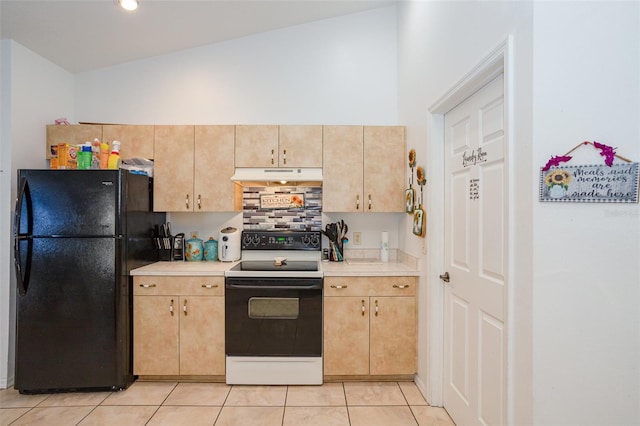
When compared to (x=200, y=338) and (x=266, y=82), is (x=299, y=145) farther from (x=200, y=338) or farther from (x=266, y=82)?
(x=200, y=338)

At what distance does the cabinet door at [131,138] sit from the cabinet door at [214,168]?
44 centimetres

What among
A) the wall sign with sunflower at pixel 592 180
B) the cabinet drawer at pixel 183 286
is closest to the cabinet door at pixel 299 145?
the cabinet drawer at pixel 183 286

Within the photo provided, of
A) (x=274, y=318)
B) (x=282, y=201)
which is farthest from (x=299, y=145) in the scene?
(x=274, y=318)

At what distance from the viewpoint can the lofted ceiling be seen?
2.30 m

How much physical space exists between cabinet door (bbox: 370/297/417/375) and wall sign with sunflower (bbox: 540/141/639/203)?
157cm

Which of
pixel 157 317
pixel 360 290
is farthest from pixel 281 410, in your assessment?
pixel 157 317

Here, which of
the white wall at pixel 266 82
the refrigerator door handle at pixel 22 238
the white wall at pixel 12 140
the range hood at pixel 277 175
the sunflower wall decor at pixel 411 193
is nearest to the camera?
the refrigerator door handle at pixel 22 238

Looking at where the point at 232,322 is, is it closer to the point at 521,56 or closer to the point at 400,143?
the point at 400,143

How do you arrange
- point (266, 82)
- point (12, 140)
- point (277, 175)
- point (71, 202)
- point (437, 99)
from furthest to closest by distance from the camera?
point (266, 82) < point (277, 175) < point (12, 140) < point (71, 202) < point (437, 99)

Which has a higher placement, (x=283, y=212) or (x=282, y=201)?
(x=282, y=201)

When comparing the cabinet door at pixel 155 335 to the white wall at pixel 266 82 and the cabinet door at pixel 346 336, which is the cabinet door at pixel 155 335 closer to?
the white wall at pixel 266 82

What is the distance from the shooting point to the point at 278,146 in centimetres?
286

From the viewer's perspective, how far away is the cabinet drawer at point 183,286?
2.55 metres

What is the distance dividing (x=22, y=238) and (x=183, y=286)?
3.85 feet
